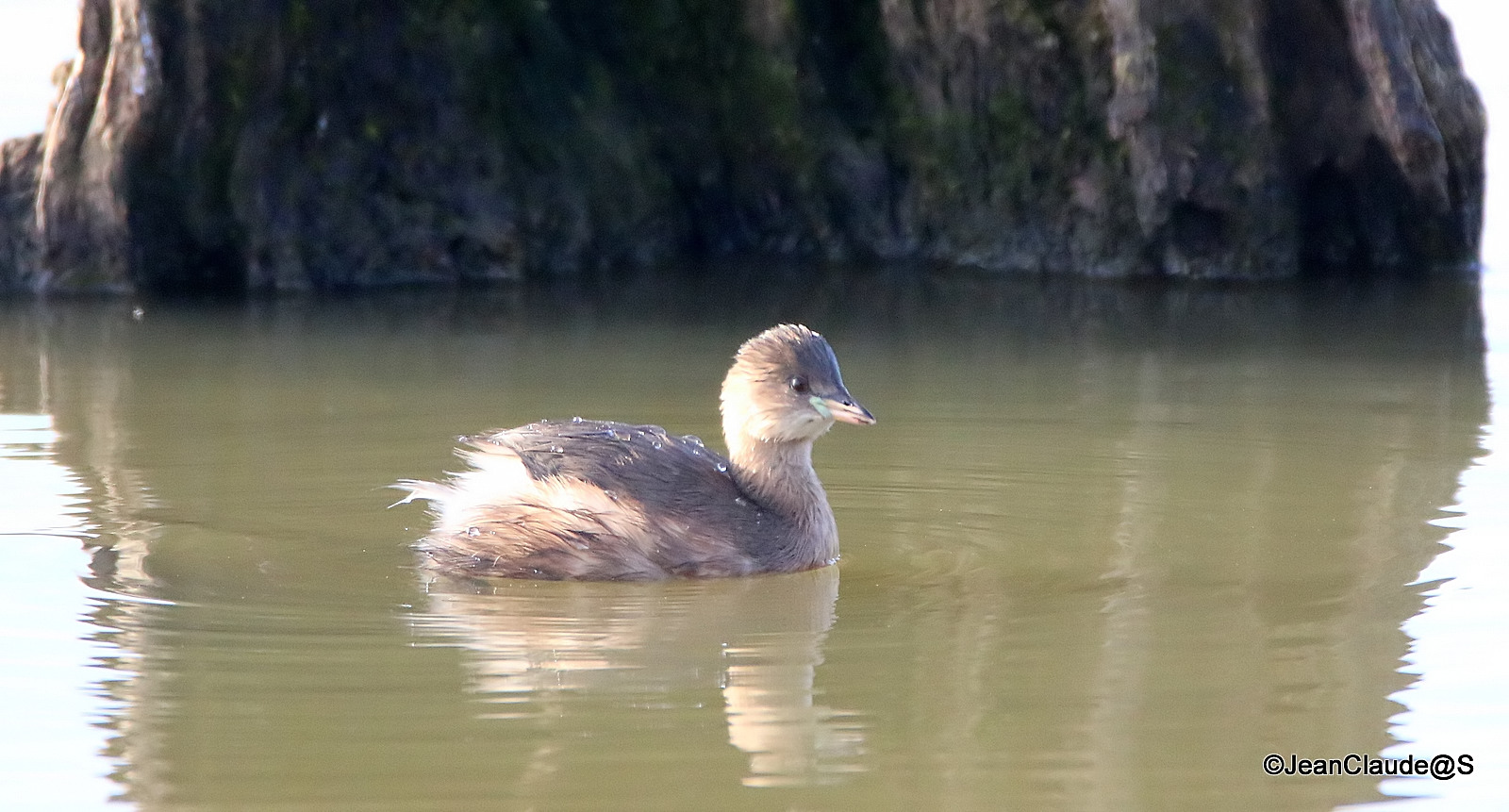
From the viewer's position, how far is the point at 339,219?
15.1 meters

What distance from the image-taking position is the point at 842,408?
22.6ft

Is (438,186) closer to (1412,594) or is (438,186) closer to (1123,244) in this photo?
(1123,244)

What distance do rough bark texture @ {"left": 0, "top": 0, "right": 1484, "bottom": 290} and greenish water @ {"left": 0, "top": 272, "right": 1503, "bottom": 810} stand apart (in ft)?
9.53

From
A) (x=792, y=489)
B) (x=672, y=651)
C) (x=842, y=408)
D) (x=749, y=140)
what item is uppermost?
(x=749, y=140)

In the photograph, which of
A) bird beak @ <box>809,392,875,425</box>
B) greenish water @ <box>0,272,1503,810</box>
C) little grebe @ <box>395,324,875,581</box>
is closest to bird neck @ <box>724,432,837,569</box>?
little grebe @ <box>395,324,875,581</box>

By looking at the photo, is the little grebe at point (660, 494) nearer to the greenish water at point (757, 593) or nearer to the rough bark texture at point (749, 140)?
the greenish water at point (757, 593)

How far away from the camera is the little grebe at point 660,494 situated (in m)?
6.68

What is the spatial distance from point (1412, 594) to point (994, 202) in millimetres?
10093

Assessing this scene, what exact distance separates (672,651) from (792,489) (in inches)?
51.3

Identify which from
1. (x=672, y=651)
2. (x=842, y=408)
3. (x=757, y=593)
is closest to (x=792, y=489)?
(x=842, y=408)

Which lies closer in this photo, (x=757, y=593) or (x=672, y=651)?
(x=672, y=651)

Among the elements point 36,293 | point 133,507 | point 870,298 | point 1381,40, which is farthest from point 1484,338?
point 36,293

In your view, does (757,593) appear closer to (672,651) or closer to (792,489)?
(792,489)

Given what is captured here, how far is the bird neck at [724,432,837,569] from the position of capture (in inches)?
273
